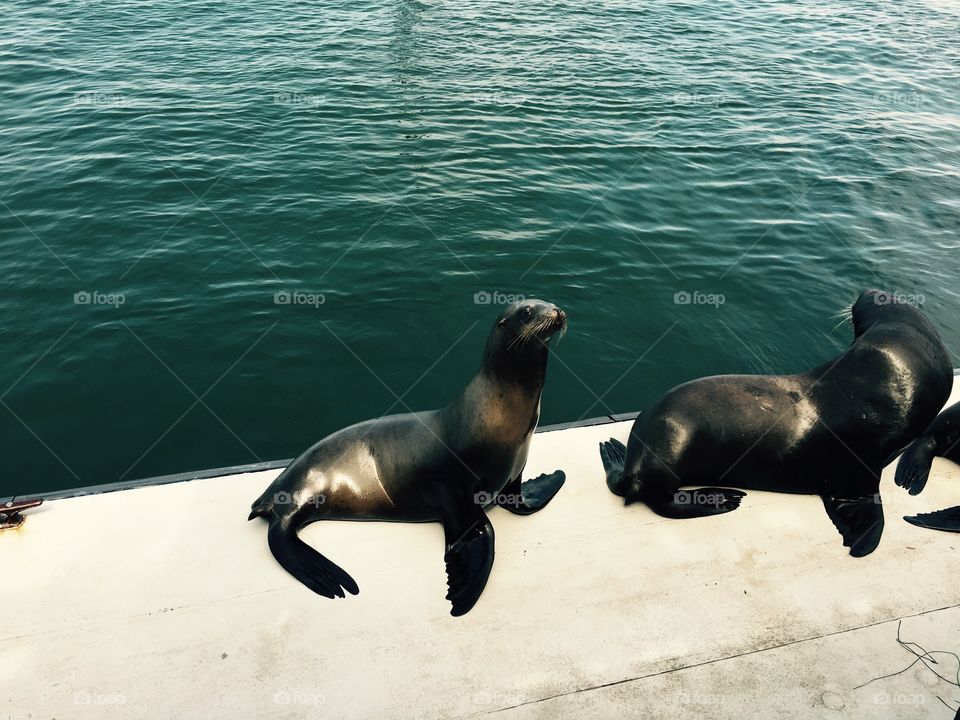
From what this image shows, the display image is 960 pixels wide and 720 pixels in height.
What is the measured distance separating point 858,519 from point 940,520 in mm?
587

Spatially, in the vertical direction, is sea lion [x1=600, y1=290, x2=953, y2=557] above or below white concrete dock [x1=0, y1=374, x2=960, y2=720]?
above

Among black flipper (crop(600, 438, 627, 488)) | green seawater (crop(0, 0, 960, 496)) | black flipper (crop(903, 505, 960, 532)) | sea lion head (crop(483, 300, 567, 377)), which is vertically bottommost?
green seawater (crop(0, 0, 960, 496))

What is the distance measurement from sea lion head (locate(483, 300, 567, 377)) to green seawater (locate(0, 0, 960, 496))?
3.54m

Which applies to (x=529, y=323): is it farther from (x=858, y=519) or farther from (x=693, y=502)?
(x=858, y=519)

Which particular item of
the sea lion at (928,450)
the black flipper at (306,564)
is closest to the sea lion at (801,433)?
the sea lion at (928,450)

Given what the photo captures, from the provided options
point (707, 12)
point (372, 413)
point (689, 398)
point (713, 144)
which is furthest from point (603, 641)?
point (707, 12)

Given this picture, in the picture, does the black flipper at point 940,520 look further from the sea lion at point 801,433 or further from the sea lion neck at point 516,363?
the sea lion neck at point 516,363

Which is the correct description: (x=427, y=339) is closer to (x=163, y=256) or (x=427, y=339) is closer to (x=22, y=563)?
(x=163, y=256)

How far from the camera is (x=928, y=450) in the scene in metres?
5.69

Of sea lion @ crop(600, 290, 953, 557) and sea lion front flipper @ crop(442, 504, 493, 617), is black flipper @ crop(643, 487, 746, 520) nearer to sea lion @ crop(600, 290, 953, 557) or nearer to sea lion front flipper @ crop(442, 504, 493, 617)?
sea lion @ crop(600, 290, 953, 557)

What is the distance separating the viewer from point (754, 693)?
151 inches

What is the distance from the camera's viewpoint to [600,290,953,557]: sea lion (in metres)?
5.17

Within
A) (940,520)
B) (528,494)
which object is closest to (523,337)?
(528,494)

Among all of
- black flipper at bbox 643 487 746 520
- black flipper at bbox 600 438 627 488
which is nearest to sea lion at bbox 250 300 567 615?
black flipper at bbox 600 438 627 488
